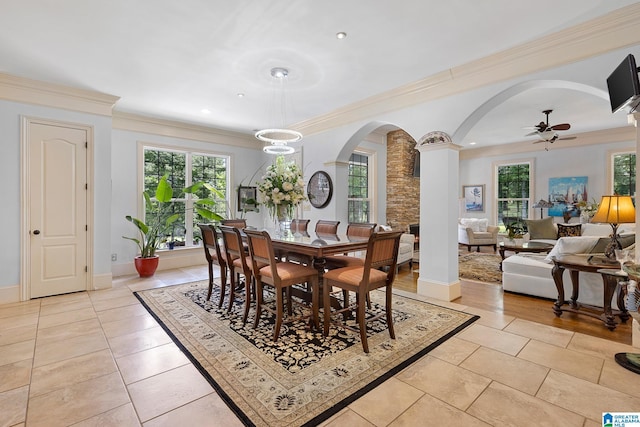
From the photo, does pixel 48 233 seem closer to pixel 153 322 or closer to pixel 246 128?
pixel 153 322

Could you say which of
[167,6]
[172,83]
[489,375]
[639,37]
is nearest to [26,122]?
[172,83]

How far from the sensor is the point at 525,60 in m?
3.16

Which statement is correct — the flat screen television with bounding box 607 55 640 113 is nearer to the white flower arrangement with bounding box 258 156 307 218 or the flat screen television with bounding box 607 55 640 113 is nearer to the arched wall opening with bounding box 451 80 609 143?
the arched wall opening with bounding box 451 80 609 143

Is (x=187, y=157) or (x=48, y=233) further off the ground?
(x=187, y=157)

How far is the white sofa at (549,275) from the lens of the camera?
3.51 meters

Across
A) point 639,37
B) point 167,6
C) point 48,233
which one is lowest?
point 48,233

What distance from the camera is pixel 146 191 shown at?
18.4ft

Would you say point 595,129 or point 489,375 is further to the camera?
point 595,129

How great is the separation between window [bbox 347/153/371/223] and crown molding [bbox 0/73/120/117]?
4745mm

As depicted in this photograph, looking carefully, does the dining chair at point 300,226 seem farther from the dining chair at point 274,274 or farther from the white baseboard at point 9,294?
the white baseboard at point 9,294

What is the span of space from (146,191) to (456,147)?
5.36 metres

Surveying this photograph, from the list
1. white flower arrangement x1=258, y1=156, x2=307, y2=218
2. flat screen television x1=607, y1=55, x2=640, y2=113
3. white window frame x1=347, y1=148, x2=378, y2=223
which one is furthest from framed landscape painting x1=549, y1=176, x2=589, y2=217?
white flower arrangement x1=258, y1=156, x2=307, y2=218

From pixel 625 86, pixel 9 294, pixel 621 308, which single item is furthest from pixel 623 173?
pixel 9 294

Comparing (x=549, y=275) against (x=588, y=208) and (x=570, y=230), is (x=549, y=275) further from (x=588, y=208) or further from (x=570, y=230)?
(x=588, y=208)
